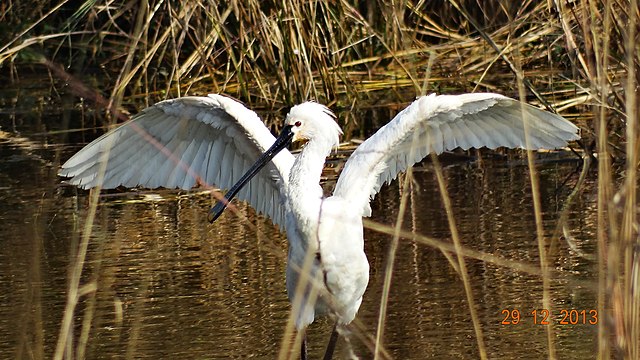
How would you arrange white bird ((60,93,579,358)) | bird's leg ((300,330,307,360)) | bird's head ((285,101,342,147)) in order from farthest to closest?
bird's head ((285,101,342,147))
bird's leg ((300,330,307,360))
white bird ((60,93,579,358))

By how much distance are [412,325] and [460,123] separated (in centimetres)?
109

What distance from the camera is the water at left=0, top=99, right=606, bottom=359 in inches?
211

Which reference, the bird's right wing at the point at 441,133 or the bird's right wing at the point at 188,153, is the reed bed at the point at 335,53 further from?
the bird's right wing at the point at 188,153

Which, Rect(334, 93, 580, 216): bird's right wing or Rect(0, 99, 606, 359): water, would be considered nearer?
Rect(0, 99, 606, 359): water

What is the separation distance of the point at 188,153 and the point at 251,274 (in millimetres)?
741

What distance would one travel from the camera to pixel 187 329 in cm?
565

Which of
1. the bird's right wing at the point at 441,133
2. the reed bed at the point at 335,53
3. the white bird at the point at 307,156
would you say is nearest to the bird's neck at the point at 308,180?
the white bird at the point at 307,156

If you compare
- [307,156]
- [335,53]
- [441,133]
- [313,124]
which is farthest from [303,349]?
[335,53]

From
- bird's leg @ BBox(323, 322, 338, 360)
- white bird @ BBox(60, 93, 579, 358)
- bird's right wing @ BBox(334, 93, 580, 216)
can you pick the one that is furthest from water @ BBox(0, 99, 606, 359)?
bird's right wing @ BBox(334, 93, 580, 216)

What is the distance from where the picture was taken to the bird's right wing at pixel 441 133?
5469 millimetres

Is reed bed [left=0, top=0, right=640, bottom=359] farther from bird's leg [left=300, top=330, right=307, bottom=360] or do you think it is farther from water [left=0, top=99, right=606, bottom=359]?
bird's leg [left=300, top=330, right=307, bottom=360]

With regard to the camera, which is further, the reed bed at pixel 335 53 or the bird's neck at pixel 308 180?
the reed bed at pixel 335 53

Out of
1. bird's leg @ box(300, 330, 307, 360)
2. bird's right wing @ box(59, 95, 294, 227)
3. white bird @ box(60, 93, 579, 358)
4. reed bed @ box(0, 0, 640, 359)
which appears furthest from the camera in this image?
reed bed @ box(0, 0, 640, 359)

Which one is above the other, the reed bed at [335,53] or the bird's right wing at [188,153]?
the reed bed at [335,53]
